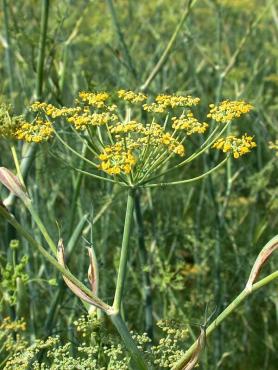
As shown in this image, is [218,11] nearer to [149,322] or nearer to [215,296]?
[215,296]

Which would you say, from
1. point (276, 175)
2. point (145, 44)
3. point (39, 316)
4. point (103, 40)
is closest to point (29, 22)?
point (145, 44)

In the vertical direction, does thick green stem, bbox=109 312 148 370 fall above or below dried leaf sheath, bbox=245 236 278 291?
below

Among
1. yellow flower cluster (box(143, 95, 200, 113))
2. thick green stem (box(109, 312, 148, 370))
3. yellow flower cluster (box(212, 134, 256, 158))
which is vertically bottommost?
thick green stem (box(109, 312, 148, 370))

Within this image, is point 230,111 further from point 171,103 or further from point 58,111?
point 58,111

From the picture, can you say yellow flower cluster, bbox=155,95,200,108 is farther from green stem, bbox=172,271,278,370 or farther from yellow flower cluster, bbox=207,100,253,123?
green stem, bbox=172,271,278,370

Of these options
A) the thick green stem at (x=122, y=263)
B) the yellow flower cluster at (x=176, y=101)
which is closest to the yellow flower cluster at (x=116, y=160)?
the thick green stem at (x=122, y=263)

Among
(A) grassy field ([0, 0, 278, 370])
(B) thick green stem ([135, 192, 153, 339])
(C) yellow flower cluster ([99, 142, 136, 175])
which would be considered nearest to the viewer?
(C) yellow flower cluster ([99, 142, 136, 175])

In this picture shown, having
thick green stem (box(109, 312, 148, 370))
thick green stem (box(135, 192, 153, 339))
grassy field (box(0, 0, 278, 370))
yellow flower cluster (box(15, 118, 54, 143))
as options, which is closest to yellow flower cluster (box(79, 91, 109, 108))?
grassy field (box(0, 0, 278, 370))

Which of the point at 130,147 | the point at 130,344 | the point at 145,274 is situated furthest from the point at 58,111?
the point at 145,274
